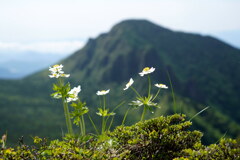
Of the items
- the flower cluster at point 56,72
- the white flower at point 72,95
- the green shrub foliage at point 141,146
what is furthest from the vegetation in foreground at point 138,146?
the flower cluster at point 56,72

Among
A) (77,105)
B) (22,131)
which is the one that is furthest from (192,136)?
(22,131)

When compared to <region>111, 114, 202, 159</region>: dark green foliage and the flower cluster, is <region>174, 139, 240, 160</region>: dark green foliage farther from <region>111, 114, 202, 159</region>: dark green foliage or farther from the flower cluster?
the flower cluster

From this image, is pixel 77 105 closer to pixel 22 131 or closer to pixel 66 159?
pixel 66 159

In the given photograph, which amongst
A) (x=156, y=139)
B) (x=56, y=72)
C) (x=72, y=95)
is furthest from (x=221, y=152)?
(x=56, y=72)

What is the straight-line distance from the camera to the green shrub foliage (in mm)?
3854

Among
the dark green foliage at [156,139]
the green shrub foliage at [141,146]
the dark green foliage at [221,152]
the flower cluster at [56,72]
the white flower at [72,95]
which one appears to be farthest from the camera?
the flower cluster at [56,72]

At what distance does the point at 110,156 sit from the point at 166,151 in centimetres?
99

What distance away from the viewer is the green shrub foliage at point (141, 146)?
12.6 ft

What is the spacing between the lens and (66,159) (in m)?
3.91

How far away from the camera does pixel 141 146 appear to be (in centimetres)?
444

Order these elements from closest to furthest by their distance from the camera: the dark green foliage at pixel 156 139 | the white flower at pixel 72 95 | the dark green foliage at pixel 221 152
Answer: the dark green foliage at pixel 221 152 → the dark green foliage at pixel 156 139 → the white flower at pixel 72 95

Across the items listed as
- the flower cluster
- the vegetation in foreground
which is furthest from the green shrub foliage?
the flower cluster

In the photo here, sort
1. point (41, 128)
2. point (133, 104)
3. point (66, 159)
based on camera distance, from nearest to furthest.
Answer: point (66, 159)
point (133, 104)
point (41, 128)

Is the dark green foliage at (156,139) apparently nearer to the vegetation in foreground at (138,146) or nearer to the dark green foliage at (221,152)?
the vegetation in foreground at (138,146)
